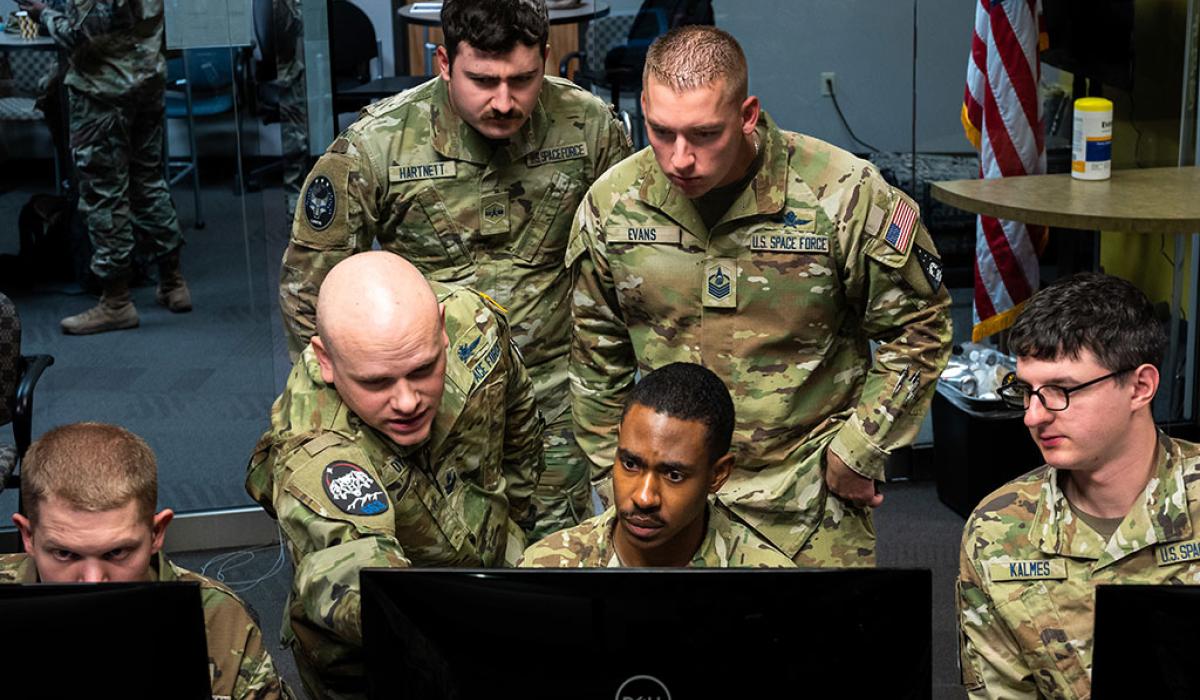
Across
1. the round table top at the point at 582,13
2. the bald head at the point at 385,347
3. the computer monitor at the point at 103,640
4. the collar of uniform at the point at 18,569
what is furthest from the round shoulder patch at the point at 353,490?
the round table top at the point at 582,13

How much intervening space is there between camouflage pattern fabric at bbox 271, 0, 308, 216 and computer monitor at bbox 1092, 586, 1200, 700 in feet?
10.5

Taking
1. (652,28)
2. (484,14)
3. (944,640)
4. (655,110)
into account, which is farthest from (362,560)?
(652,28)

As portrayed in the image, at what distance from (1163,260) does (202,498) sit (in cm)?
316

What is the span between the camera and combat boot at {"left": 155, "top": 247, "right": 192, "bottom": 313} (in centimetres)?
447

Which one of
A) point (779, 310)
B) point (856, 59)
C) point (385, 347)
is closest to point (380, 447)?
point (385, 347)

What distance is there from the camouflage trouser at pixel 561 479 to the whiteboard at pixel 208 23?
1548mm

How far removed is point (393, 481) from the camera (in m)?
2.42

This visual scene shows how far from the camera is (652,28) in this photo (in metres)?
4.89

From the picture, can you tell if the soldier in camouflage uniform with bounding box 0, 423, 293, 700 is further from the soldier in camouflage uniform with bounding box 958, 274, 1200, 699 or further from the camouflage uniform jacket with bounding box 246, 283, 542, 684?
the soldier in camouflage uniform with bounding box 958, 274, 1200, 699

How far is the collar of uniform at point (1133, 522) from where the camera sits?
2.25m

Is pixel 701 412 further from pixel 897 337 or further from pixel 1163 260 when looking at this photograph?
pixel 1163 260

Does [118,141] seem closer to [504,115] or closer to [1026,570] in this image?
[504,115]

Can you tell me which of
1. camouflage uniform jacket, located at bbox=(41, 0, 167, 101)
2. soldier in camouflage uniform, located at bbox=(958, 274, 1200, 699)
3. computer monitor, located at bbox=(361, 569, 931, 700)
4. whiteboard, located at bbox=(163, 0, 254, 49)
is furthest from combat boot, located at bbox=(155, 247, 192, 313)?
computer monitor, located at bbox=(361, 569, 931, 700)

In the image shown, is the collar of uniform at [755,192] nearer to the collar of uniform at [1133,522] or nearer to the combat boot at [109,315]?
the collar of uniform at [1133,522]
